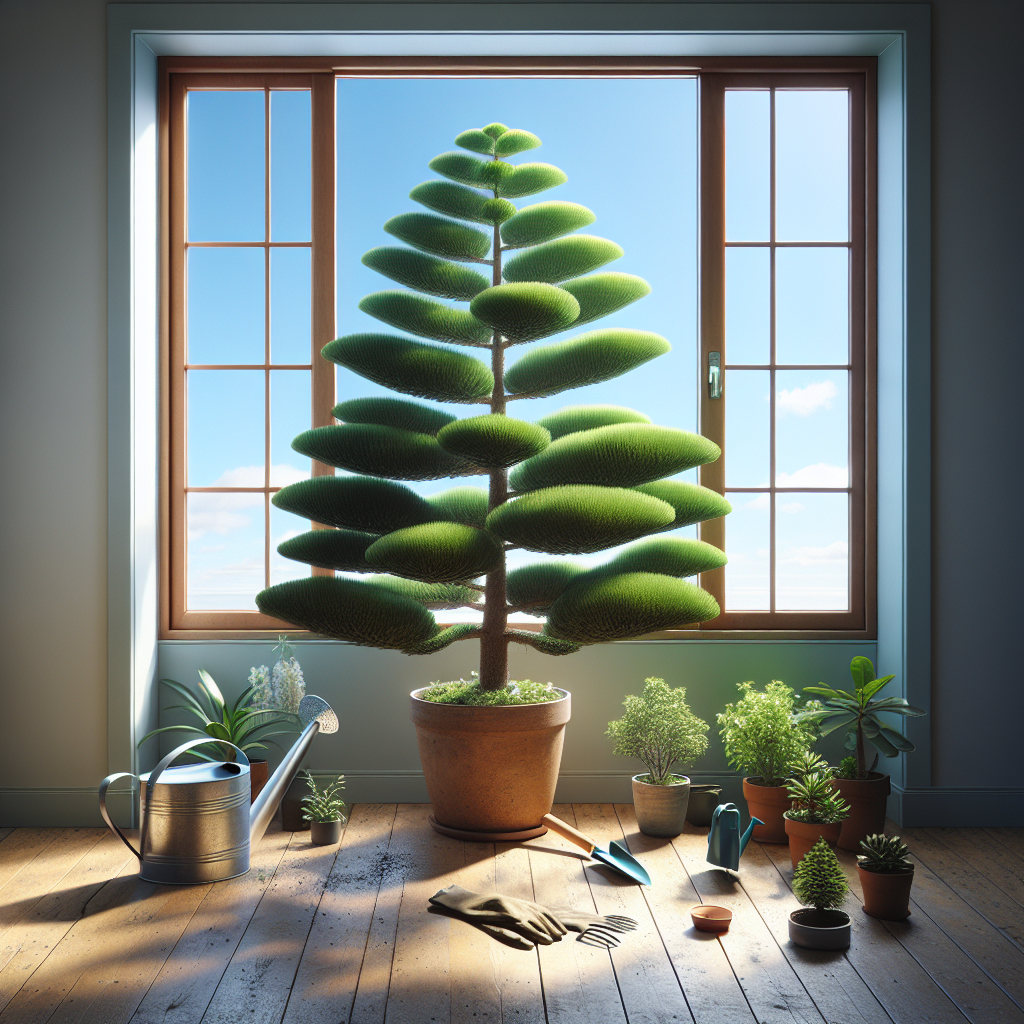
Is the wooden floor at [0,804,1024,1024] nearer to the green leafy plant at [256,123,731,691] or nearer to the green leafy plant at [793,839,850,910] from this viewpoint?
the green leafy plant at [793,839,850,910]

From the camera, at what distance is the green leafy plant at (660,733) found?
2.67 m

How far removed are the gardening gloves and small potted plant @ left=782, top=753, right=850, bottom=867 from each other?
58 cm

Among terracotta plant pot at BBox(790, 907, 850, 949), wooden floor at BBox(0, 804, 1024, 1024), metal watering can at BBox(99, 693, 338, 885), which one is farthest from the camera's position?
metal watering can at BBox(99, 693, 338, 885)

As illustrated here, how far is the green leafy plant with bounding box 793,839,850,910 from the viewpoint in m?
1.90

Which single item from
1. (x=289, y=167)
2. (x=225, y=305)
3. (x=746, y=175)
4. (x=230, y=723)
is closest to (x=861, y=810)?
A: (x=230, y=723)

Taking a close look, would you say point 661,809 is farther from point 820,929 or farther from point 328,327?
point 328,327

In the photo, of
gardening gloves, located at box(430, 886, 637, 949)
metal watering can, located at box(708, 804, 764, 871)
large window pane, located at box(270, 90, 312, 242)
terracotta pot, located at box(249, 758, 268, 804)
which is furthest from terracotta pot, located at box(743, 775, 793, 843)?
large window pane, located at box(270, 90, 312, 242)

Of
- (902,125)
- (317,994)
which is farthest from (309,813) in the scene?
(902,125)

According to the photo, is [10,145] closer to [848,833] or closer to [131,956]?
[131,956]

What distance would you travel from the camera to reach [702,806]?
2713 millimetres

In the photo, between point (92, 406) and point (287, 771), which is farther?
point (92, 406)

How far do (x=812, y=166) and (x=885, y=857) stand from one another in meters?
2.35

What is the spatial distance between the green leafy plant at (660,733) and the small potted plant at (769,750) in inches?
4.6

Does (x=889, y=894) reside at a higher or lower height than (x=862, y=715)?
lower
